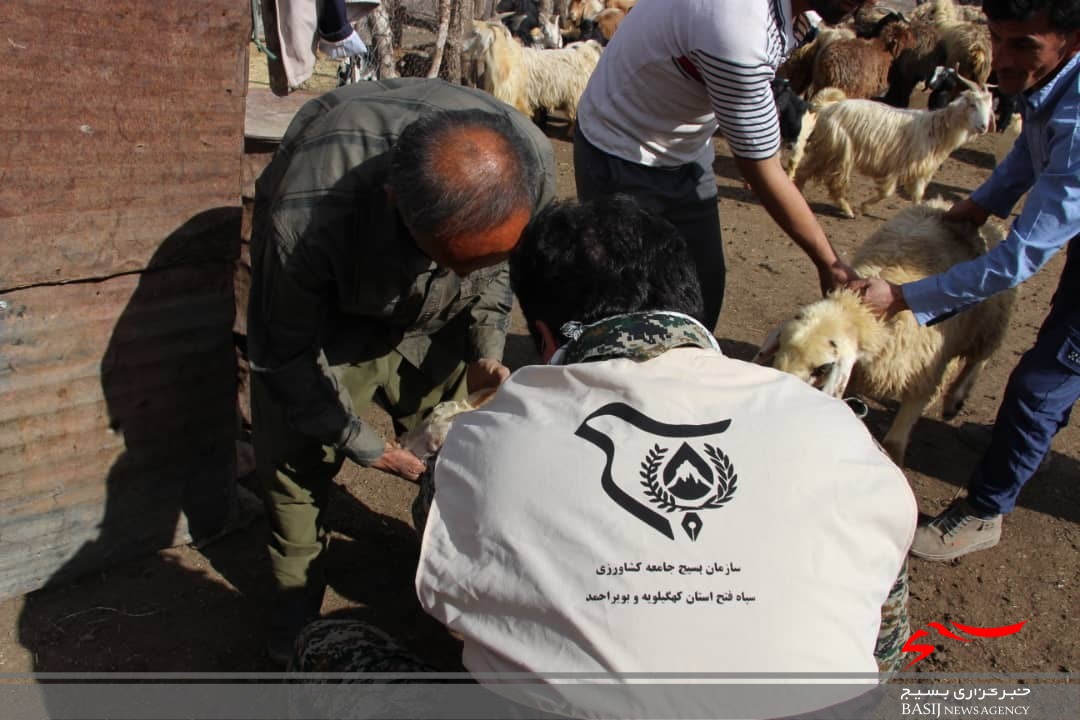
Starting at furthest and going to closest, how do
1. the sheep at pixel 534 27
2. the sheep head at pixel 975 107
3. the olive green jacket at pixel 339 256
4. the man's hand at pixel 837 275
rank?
the sheep at pixel 534 27 < the sheep head at pixel 975 107 < the man's hand at pixel 837 275 < the olive green jacket at pixel 339 256

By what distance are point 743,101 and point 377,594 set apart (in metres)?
2.14

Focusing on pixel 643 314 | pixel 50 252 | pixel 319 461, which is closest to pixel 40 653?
pixel 319 461

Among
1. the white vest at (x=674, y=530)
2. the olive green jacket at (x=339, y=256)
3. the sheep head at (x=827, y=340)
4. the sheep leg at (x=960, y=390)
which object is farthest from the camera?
the sheep leg at (x=960, y=390)

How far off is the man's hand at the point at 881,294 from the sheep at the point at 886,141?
5078mm

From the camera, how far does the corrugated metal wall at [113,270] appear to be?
85.6 inches

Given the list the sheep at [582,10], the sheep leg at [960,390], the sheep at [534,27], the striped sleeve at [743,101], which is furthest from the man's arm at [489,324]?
the sheep at [582,10]

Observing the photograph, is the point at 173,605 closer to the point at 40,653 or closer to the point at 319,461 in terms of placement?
the point at 40,653

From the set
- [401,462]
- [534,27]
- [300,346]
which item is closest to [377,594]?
[401,462]

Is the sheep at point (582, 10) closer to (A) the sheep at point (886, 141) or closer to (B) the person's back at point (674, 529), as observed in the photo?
(A) the sheep at point (886, 141)

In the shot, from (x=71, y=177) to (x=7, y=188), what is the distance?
0.52 ft

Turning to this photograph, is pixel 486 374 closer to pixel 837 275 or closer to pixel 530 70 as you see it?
pixel 837 275

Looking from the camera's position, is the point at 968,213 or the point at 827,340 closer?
the point at 827,340

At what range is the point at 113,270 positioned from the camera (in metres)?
2.46

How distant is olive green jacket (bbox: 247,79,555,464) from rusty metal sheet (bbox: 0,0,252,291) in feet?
1.27
